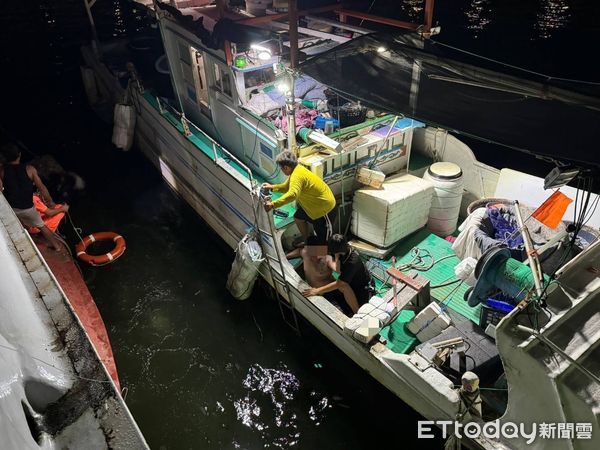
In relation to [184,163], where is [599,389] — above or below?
above

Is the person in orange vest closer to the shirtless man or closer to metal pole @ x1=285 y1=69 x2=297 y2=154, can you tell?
metal pole @ x1=285 y1=69 x2=297 y2=154

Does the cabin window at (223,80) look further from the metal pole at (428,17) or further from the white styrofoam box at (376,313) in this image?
the white styrofoam box at (376,313)

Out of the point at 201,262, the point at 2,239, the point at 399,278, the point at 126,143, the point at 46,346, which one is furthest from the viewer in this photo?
the point at 126,143

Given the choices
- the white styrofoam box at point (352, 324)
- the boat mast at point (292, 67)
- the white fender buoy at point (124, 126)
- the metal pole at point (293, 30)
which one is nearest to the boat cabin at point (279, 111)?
the boat mast at point (292, 67)

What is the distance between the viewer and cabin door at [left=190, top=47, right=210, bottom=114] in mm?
8328

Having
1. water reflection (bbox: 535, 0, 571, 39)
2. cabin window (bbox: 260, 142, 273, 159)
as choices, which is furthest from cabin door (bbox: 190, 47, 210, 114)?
water reflection (bbox: 535, 0, 571, 39)

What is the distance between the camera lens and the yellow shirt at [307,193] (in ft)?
20.1

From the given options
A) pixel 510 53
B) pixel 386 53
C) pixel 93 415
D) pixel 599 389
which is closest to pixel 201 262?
pixel 386 53

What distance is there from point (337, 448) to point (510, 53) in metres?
18.1

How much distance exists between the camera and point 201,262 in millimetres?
8891

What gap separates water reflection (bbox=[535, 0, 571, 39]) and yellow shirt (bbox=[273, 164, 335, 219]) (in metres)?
18.8

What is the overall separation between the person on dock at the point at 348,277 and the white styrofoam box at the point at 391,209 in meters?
0.71

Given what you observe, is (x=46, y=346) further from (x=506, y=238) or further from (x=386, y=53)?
(x=506, y=238)

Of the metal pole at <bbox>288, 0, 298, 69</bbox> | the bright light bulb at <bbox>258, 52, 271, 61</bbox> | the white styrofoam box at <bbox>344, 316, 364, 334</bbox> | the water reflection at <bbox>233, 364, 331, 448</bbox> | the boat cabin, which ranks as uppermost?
the metal pole at <bbox>288, 0, 298, 69</bbox>
